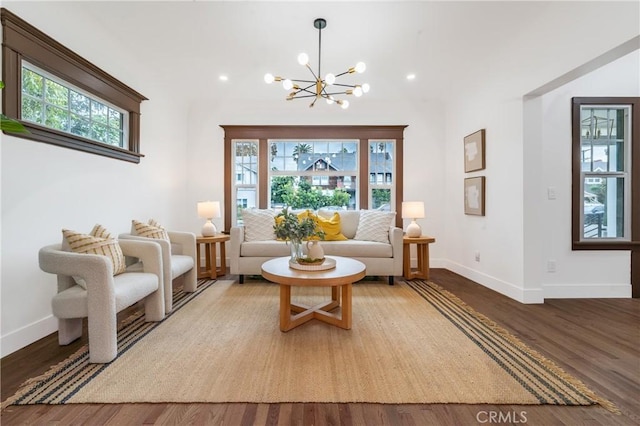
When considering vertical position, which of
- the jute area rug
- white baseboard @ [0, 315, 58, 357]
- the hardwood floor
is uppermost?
white baseboard @ [0, 315, 58, 357]

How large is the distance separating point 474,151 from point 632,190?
64.2 inches

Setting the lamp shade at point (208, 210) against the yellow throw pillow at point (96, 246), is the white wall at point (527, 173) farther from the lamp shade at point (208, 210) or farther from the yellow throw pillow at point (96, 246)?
the yellow throw pillow at point (96, 246)

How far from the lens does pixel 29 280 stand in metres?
2.11

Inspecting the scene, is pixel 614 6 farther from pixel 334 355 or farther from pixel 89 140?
pixel 89 140

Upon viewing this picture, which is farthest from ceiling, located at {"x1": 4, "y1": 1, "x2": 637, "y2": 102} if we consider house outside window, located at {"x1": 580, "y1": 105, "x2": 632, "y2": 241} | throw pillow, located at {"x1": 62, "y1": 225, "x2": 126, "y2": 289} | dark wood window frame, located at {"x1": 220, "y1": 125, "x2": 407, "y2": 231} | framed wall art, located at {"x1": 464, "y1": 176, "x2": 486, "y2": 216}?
throw pillow, located at {"x1": 62, "y1": 225, "x2": 126, "y2": 289}

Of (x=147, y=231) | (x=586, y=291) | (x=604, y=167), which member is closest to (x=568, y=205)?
(x=604, y=167)

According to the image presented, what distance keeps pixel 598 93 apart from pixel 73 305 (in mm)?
5179

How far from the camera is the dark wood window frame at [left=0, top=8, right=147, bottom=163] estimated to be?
77.8 inches

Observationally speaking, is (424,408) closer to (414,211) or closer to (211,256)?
(414,211)

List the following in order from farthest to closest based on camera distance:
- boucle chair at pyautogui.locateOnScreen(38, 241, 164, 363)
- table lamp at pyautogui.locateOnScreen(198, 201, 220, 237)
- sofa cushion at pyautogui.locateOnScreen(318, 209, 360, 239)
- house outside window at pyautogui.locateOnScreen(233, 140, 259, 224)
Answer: house outside window at pyautogui.locateOnScreen(233, 140, 259, 224)
sofa cushion at pyautogui.locateOnScreen(318, 209, 360, 239)
table lamp at pyautogui.locateOnScreen(198, 201, 220, 237)
boucle chair at pyautogui.locateOnScreen(38, 241, 164, 363)

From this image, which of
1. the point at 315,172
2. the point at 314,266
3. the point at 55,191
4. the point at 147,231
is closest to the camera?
Answer: the point at 55,191
